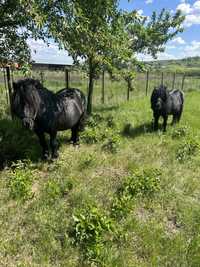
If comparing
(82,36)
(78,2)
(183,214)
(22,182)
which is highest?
(78,2)

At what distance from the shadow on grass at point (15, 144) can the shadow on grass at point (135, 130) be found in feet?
10.2

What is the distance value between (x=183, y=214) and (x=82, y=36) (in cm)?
424

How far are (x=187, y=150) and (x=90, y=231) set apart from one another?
4505 millimetres

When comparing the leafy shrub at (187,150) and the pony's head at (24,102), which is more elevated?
the pony's head at (24,102)

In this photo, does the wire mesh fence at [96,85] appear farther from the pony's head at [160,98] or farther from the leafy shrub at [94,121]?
the pony's head at [160,98]

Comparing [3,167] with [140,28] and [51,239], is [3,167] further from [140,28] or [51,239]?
[140,28]

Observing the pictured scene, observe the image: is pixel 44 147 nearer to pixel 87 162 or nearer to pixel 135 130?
pixel 87 162

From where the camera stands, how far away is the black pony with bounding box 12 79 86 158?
617cm

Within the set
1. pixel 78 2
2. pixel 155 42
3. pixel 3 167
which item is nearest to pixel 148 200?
pixel 3 167

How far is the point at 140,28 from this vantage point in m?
16.9

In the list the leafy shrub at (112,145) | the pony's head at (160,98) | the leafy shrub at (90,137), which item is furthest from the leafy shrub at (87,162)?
the pony's head at (160,98)

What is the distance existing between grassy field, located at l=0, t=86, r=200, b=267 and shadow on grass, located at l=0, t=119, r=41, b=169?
3 cm

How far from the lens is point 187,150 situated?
8258mm

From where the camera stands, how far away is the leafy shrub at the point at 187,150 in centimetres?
802
